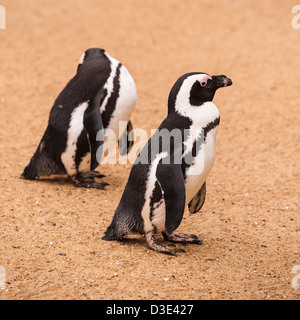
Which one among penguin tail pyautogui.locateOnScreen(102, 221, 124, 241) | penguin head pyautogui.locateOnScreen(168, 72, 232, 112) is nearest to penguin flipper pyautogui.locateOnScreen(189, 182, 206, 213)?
penguin tail pyautogui.locateOnScreen(102, 221, 124, 241)

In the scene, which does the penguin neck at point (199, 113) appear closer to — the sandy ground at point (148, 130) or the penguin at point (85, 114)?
the sandy ground at point (148, 130)

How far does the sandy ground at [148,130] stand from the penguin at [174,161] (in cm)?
23

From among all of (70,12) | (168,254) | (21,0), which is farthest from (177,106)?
(21,0)

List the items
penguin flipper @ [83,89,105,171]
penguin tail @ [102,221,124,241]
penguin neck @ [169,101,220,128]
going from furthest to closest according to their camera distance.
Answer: penguin flipper @ [83,89,105,171]
penguin tail @ [102,221,124,241]
penguin neck @ [169,101,220,128]

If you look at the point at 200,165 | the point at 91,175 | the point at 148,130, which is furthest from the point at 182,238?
the point at 148,130

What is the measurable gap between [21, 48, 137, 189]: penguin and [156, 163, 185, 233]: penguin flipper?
4.92 ft

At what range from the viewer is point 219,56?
924 cm

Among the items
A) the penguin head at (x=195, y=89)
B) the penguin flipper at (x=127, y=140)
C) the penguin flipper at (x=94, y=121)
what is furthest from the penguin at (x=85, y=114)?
the penguin head at (x=195, y=89)

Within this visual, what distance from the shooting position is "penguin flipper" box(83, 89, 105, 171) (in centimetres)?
494

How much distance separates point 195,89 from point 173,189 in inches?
29.2

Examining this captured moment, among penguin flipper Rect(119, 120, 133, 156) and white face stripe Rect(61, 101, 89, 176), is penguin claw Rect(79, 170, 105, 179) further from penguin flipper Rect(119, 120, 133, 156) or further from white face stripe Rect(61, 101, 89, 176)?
white face stripe Rect(61, 101, 89, 176)

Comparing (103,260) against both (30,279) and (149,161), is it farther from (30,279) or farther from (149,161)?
(149,161)

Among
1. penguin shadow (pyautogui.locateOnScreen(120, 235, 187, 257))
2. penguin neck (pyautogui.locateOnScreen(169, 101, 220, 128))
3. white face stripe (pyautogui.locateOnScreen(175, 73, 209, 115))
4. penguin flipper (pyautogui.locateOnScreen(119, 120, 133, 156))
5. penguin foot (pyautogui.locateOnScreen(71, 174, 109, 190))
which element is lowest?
penguin shadow (pyautogui.locateOnScreen(120, 235, 187, 257))

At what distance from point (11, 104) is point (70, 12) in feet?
14.2
